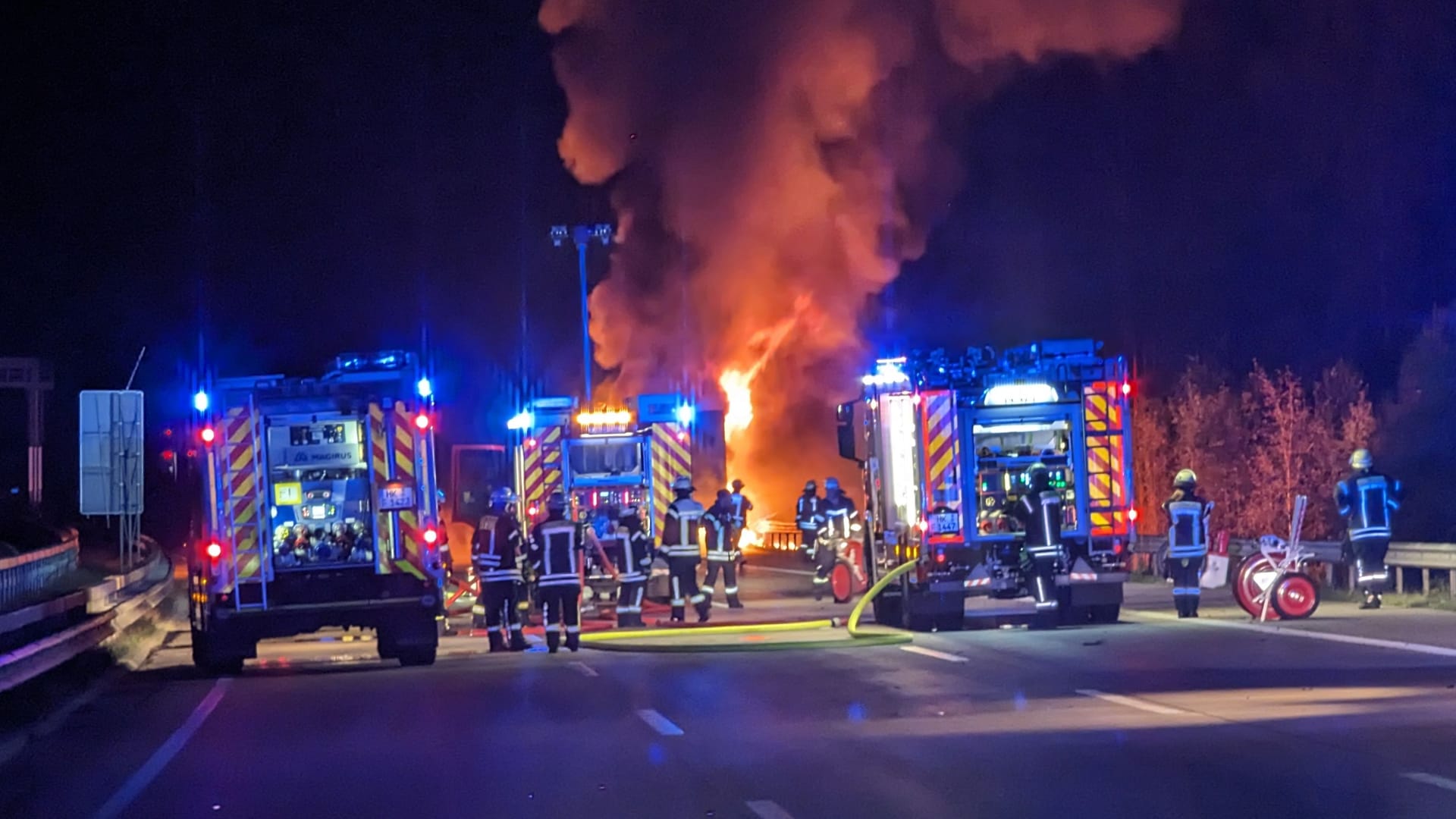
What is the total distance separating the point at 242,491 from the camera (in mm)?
16797

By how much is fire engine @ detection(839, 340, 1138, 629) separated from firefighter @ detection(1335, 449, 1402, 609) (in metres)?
2.39

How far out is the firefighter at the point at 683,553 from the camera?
2202 centimetres

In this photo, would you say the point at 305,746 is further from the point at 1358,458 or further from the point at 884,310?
the point at 884,310

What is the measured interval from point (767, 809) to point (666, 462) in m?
16.1

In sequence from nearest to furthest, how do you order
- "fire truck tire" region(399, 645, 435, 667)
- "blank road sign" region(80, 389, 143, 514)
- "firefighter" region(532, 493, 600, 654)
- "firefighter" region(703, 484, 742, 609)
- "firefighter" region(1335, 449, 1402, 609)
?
"fire truck tire" region(399, 645, 435, 667) < "firefighter" region(532, 493, 600, 654) < "firefighter" region(1335, 449, 1402, 609) < "firefighter" region(703, 484, 742, 609) < "blank road sign" region(80, 389, 143, 514)

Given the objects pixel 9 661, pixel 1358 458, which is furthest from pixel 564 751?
pixel 1358 458

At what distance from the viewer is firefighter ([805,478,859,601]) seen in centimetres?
2511

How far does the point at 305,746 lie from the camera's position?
1136 cm

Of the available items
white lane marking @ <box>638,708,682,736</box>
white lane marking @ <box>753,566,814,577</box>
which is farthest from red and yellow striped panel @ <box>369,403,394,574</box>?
white lane marking @ <box>753,566,814,577</box>

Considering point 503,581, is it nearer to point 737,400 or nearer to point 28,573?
point 28,573

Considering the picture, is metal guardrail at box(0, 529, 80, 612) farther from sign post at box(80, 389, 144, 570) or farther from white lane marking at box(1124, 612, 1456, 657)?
white lane marking at box(1124, 612, 1456, 657)

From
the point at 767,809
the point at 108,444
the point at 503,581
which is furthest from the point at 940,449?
the point at 108,444

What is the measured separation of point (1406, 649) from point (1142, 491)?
51.0ft

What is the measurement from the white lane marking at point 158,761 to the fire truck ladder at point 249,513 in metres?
1.52
